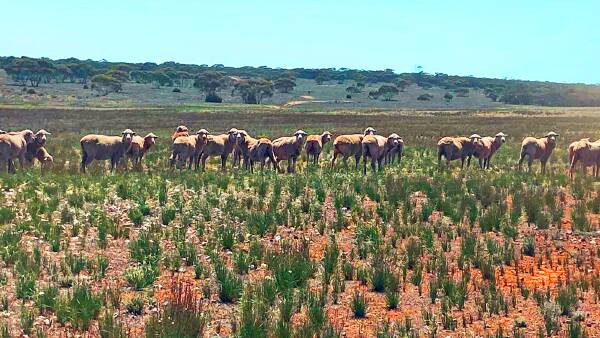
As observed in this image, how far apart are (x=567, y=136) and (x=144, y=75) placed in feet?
299

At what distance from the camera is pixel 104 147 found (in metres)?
22.8

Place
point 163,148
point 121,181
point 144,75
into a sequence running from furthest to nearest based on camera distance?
point 144,75
point 163,148
point 121,181

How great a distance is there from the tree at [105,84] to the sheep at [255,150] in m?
79.5

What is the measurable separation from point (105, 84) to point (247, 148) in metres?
81.2

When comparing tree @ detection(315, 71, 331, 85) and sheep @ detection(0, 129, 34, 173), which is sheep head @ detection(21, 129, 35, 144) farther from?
tree @ detection(315, 71, 331, 85)

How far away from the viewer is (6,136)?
2148 cm

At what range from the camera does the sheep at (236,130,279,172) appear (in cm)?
2367

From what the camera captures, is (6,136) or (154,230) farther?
(6,136)

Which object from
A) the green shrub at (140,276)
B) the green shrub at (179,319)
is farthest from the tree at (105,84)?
the green shrub at (179,319)

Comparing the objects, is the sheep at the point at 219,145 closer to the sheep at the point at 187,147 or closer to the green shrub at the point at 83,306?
the sheep at the point at 187,147

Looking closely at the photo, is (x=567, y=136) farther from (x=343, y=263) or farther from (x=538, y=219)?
(x=343, y=263)

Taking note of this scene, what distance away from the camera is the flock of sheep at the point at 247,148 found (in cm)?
2238

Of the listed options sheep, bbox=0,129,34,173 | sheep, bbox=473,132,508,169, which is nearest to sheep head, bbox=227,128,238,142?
sheep, bbox=0,129,34,173

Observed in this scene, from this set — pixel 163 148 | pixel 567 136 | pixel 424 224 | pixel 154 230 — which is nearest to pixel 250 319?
pixel 154 230
